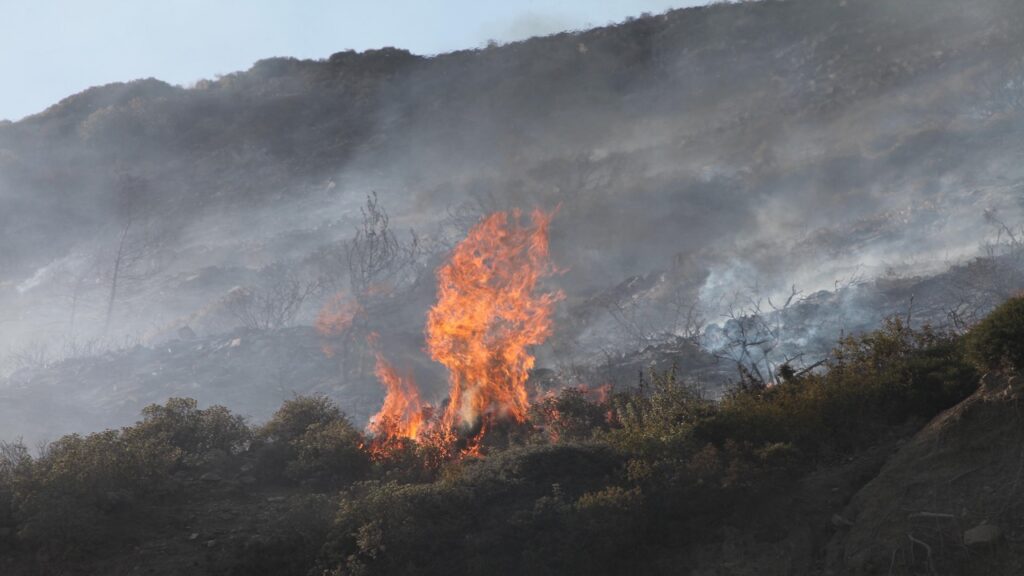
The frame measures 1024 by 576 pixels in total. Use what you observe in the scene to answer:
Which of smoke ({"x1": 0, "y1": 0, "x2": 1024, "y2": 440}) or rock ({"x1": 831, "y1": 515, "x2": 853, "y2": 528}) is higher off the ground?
smoke ({"x1": 0, "y1": 0, "x2": 1024, "y2": 440})

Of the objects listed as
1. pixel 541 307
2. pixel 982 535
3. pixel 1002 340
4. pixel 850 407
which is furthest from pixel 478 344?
pixel 982 535

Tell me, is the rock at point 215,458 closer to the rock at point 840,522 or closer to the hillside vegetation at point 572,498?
the hillside vegetation at point 572,498

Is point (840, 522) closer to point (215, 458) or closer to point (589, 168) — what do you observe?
point (215, 458)

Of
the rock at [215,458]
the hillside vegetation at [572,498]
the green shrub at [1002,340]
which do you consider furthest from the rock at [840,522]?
the rock at [215,458]

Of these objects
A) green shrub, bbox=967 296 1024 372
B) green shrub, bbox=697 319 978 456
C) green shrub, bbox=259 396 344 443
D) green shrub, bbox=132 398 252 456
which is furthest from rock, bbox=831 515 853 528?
green shrub, bbox=132 398 252 456

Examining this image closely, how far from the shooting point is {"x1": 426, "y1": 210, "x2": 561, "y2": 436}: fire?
1348 cm

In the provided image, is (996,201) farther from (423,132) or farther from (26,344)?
(26,344)

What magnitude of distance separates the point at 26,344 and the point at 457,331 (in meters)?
30.7

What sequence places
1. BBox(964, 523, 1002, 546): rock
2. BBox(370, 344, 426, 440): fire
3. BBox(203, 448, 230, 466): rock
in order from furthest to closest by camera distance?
BBox(370, 344, 426, 440): fire → BBox(203, 448, 230, 466): rock → BBox(964, 523, 1002, 546): rock

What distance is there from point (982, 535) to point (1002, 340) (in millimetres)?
2148

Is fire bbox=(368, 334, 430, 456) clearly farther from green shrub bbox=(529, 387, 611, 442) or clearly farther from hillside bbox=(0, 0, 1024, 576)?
green shrub bbox=(529, 387, 611, 442)

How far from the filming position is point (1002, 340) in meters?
8.22

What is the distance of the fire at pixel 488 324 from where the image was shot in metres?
13.5

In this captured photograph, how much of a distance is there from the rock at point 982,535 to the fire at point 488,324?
7005mm
